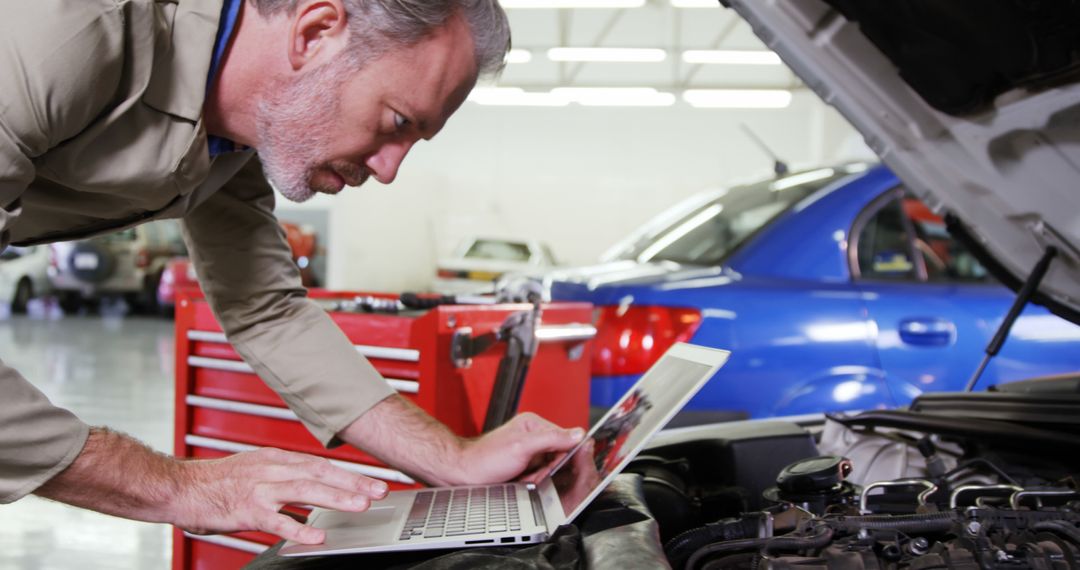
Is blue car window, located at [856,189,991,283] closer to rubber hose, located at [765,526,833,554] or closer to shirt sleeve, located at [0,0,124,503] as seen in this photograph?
rubber hose, located at [765,526,833,554]

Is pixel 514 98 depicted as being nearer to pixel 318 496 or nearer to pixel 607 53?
pixel 607 53

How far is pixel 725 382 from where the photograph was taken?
2732mm

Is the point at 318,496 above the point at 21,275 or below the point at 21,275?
above

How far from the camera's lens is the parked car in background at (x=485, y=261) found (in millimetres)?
11523

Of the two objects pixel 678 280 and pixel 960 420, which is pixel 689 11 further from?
pixel 960 420

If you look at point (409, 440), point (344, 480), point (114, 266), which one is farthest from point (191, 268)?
point (344, 480)

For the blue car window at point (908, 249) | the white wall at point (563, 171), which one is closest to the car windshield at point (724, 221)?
the blue car window at point (908, 249)

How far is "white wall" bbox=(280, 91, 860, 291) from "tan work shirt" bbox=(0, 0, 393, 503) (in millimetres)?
11936

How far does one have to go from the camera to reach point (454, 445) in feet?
4.88

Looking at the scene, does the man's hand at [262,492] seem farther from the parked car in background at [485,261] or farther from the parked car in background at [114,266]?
the parked car in background at [114,266]

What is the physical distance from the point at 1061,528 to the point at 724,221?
88.0 inches

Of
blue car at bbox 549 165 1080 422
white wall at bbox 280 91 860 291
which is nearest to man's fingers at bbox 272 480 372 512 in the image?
blue car at bbox 549 165 1080 422

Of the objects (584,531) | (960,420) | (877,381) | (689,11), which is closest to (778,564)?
(584,531)

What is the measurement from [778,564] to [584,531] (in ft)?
0.75
